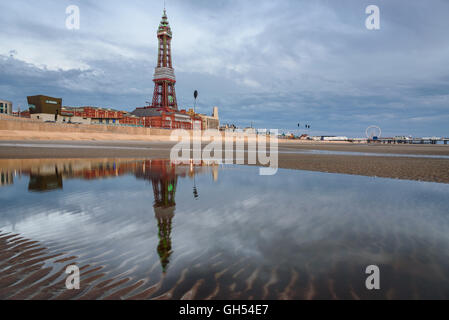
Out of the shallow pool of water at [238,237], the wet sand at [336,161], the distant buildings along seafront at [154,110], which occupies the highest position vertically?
the distant buildings along seafront at [154,110]

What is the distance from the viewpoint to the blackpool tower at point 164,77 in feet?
436

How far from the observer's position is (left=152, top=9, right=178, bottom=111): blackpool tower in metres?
133

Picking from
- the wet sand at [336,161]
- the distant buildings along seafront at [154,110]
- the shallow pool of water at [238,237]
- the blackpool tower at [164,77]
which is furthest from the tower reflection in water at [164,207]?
the blackpool tower at [164,77]

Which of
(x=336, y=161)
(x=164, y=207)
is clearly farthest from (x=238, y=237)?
(x=336, y=161)

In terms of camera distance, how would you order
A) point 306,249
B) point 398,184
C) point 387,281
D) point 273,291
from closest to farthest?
point 273,291 → point 387,281 → point 306,249 → point 398,184

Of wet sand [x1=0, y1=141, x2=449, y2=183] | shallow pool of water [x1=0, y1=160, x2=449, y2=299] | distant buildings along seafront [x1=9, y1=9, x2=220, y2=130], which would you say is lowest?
shallow pool of water [x1=0, y1=160, x2=449, y2=299]

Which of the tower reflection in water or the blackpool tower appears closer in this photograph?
the tower reflection in water

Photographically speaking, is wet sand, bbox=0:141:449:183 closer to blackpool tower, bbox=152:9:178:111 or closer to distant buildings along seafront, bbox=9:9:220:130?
distant buildings along seafront, bbox=9:9:220:130

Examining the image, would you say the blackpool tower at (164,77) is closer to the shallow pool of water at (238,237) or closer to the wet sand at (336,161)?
the wet sand at (336,161)

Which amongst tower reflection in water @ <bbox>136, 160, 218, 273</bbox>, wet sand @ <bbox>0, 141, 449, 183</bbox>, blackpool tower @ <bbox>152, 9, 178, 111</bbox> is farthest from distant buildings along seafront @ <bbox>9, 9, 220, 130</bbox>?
tower reflection in water @ <bbox>136, 160, 218, 273</bbox>

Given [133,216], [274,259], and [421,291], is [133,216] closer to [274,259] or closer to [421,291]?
[274,259]

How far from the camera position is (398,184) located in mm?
8375
